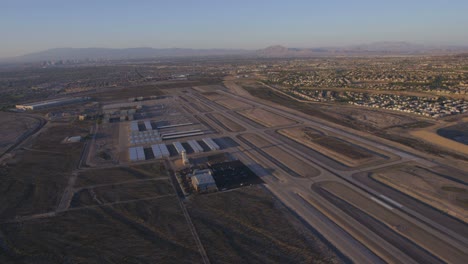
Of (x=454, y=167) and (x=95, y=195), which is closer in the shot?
(x=95, y=195)

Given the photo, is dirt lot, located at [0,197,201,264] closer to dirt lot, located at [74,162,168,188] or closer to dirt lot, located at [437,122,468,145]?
dirt lot, located at [74,162,168,188]

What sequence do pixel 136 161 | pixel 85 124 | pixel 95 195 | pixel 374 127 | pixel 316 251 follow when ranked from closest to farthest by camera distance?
pixel 316 251 < pixel 95 195 < pixel 136 161 < pixel 374 127 < pixel 85 124

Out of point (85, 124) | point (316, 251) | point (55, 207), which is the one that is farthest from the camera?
point (85, 124)

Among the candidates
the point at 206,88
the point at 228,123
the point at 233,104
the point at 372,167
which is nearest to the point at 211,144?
the point at 228,123

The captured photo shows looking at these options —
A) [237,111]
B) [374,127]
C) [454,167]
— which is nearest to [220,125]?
[237,111]

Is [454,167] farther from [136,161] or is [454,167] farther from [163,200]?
[136,161]

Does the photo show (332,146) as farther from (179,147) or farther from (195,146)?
(179,147)

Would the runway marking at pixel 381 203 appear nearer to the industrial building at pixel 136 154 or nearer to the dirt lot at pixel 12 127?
the industrial building at pixel 136 154
